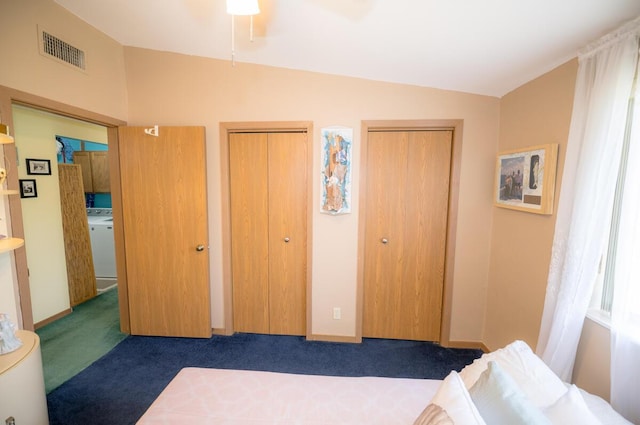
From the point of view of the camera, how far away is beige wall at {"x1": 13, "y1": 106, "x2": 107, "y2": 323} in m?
2.62

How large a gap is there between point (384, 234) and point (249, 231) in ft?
4.35

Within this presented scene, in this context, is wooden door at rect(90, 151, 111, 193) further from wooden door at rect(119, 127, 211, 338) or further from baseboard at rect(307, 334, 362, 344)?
baseboard at rect(307, 334, 362, 344)

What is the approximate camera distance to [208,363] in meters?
2.25

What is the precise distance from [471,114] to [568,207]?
117 cm

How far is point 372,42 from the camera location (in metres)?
1.78

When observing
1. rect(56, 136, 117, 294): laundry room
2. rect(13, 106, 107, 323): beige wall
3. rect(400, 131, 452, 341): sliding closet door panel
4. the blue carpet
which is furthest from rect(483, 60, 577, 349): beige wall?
rect(56, 136, 117, 294): laundry room

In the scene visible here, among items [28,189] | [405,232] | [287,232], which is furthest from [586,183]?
[28,189]

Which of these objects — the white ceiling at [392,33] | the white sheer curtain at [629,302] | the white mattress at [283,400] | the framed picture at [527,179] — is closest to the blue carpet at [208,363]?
the white mattress at [283,400]

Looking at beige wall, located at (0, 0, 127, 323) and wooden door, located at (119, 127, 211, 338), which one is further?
wooden door, located at (119, 127, 211, 338)

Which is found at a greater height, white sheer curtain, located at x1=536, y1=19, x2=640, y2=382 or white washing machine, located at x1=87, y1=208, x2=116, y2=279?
white sheer curtain, located at x1=536, y1=19, x2=640, y2=382

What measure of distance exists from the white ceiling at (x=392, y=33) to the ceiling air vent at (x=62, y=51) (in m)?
0.26

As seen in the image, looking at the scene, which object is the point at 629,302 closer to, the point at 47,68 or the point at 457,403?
the point at 457,403

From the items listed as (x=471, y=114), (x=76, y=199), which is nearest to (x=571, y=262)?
(x=471, y=114)

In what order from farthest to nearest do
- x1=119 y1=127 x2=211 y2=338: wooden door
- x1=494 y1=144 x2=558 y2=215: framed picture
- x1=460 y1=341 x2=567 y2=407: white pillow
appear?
1. x1=119 y1=127 x2=211 y2=338: wooden door
2. x1=494 y1=144 x2=558 y2=215: framed picture
3. x1=460 y1=341 x2=567 y2=407: white pillow
